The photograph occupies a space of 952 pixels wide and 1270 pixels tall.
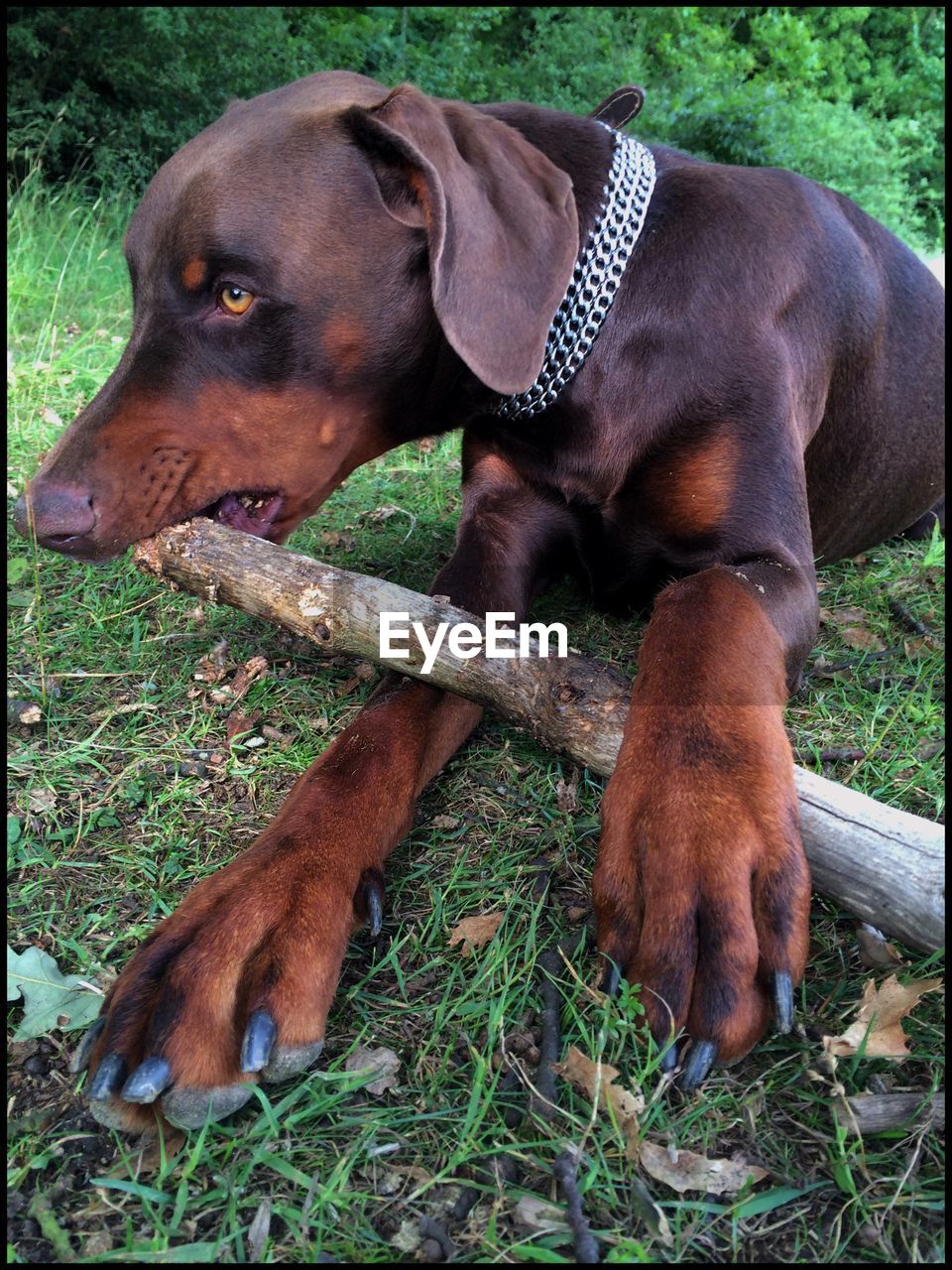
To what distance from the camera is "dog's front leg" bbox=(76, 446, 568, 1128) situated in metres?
1.25

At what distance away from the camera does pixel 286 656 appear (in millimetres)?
2514

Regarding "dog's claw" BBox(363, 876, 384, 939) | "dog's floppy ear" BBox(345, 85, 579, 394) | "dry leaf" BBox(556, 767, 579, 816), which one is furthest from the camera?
"dry leaf" BBox(556, 767, 579, 816)

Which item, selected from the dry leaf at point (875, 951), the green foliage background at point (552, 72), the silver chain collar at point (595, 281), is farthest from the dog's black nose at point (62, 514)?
the green foliage background at point (552, 72)

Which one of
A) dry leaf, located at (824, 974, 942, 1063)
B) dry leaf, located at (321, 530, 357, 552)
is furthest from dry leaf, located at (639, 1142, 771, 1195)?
dry leaf, located at (321, 530, 357, 552)

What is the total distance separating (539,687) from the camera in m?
1.76

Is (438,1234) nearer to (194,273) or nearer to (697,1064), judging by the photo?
(697,1064)

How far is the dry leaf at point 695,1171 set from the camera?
1.17 meters

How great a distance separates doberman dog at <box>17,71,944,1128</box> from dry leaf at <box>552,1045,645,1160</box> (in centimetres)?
7

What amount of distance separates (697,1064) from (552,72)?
12388 millimetres

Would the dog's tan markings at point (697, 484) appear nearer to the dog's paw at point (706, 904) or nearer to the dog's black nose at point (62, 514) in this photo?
the dog's paw at point (706, 904)

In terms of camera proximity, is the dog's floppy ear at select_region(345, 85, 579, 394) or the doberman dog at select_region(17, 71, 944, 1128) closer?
the doberman dog at select_region(17, 71, 944, 1128)

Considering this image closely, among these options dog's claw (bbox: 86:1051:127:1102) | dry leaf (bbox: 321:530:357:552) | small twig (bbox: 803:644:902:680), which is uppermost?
Result: small twig (bbox: 803:644:902:680)

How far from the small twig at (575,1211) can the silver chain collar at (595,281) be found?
1430 mm

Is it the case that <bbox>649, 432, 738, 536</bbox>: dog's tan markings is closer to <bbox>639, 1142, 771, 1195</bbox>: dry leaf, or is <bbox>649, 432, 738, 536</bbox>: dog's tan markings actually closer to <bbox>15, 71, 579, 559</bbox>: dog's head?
<bbox>15, 71, 579, 559</bbox>: dog's head
